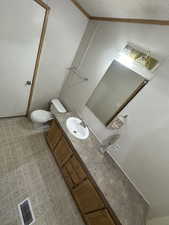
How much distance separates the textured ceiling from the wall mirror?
1.68 ft

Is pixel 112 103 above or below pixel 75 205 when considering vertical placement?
above

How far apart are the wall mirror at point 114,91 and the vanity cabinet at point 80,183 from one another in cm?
67

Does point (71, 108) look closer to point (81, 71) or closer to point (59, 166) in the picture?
point (81, 71)

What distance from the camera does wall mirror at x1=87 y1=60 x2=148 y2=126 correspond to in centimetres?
148

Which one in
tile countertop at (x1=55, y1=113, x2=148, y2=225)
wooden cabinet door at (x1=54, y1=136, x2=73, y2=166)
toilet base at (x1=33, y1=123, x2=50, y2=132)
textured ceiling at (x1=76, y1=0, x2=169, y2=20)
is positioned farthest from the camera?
toilet base at (x1=33, y1=123, x2=50, y2=132)

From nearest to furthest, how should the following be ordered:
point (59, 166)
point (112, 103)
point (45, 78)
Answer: point (112, 103), point (59, 166), point (45, 78)

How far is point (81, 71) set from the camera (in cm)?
218

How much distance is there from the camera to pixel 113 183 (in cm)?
147

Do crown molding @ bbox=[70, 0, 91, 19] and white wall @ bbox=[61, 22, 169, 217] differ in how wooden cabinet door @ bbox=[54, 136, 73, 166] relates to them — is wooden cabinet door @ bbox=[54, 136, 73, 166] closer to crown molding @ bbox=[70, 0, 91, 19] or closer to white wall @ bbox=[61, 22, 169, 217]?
white wall @ bbox=[61, 22, 169, 217]

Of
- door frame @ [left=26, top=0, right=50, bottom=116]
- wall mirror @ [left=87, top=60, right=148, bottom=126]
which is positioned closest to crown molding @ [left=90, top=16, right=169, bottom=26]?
wall mirror @ [left=87, top=60, right=148, bottom=126]

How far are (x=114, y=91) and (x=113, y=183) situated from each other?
3.82 feet

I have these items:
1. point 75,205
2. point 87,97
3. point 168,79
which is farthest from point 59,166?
point 168,79

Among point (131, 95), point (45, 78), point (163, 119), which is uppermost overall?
point (45, 78)

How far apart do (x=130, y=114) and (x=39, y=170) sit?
5.37 ft
